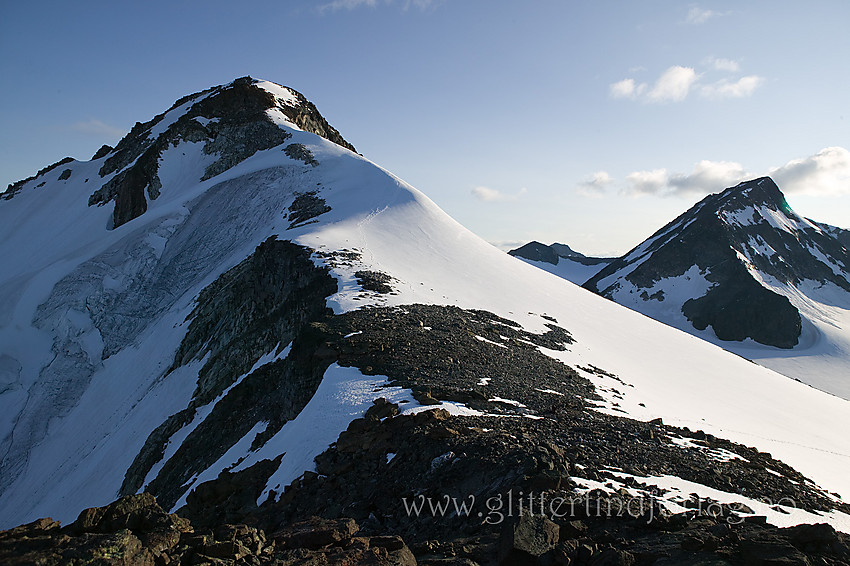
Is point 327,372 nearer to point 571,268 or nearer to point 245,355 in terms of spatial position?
point 245,355

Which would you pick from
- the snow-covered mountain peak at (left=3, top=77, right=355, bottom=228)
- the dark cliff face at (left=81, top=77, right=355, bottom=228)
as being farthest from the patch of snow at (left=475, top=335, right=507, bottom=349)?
the dark cliff face at (left=81, top=77, right=355, bottom=228)

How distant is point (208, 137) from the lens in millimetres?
Answer: 54188

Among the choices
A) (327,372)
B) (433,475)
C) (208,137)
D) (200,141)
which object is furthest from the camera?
(208,137)

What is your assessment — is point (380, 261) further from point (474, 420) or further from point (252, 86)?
point (252, 86)

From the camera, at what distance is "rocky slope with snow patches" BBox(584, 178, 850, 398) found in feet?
240

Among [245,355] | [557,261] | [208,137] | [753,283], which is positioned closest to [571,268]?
[557,261]

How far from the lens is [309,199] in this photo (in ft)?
127

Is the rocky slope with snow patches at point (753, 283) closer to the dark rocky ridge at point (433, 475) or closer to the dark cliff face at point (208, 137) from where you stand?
the dark rocky ridge at point (433, 475)

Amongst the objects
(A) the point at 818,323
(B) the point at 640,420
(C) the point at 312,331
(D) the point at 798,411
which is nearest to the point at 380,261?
(C) the point at 312,331

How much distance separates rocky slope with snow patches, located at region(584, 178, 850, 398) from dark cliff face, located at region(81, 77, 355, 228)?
63.2 meters

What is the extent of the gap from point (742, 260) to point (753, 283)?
550 centimetres

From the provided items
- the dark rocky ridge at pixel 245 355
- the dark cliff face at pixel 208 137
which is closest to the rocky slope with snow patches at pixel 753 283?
the dark cliff face at pixel 208 137

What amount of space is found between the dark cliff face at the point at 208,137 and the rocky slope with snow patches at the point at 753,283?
6325 centimetres

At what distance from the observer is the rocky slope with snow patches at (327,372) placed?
9812 millimetres
